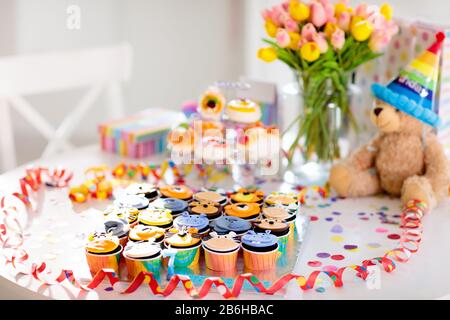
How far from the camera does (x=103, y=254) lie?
1280 millimetres

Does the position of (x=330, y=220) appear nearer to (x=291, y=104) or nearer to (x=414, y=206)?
(x=414, y=206)

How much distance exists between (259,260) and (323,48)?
58 centimetres

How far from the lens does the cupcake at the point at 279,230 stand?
1.36 meters

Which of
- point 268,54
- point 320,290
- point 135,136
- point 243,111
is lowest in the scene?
point 320,290

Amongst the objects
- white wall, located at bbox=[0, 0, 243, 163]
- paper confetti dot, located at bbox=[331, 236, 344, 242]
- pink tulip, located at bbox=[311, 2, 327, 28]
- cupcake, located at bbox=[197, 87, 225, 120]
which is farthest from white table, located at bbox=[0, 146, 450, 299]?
white wall, located at bbox=[0, 0, 243, 163]

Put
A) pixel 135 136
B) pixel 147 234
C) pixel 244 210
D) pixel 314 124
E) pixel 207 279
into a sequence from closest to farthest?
1. pixel 207 279
2. pixel 147 234
3. pixel 244 210
4. pixel 314 124
5. pixel 135 136

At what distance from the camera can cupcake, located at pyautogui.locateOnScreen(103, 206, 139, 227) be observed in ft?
4.63

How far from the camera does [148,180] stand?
Result: 1.79 meters

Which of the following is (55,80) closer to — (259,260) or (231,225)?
(231,225)

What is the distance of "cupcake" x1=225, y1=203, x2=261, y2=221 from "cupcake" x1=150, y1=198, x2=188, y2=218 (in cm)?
9

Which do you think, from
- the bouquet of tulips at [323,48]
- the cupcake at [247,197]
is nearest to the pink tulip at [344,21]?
the bouquet of tulips at [323,48]

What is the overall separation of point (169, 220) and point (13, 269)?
31cm

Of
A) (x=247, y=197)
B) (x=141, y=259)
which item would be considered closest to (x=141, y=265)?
(x=141, y=259)

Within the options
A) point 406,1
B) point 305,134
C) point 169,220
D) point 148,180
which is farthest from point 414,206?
point 406,1
